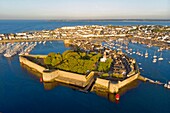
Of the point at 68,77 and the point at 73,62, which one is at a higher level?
the point at 73,62

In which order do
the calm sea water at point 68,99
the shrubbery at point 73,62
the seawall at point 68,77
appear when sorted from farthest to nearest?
the shrubbery at point 73,62
the seawall at point 68,77
the calm sea water at point 68,99

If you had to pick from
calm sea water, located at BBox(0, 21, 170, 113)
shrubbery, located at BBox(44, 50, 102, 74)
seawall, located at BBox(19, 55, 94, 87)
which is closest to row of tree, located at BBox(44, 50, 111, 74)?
shrubbery, located at BBox(44, 50, 102, 74)

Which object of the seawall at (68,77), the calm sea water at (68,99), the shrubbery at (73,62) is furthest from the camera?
the shrubbery at (73,62)

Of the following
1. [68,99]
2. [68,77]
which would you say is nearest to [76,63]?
[68,77]

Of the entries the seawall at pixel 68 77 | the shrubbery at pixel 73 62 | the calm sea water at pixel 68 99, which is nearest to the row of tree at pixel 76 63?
the shrubbery at pixel 73 62

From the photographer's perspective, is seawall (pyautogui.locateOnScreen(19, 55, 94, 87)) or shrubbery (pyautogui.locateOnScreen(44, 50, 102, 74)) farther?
shrubbery (pyautogui.locateOnScreen(44, 50, 102, 74))

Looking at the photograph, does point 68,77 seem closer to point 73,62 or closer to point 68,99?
point 73,62

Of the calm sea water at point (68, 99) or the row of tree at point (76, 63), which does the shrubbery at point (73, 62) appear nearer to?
the row of tree at point (76, 63)

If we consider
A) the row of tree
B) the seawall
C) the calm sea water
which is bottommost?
the calm sea water

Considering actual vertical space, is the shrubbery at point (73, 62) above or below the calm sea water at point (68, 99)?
above

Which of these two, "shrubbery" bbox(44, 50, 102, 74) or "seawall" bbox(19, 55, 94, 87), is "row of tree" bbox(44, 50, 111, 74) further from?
"seawall" bbox(19, 55, 94, 87)

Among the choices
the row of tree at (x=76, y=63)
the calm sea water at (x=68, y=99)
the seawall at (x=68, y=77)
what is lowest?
the calm sea water at (x=68, y=99)
